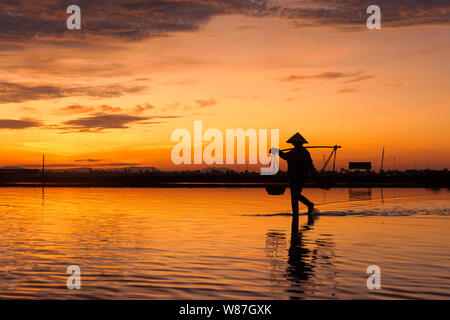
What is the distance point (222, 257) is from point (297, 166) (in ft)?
28.7

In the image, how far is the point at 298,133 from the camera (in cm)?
1970

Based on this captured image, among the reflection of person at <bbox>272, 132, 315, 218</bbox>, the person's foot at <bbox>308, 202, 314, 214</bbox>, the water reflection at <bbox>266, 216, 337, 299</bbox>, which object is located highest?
the reflection of person at <bbox>272, 132, 315, 218</bbox>

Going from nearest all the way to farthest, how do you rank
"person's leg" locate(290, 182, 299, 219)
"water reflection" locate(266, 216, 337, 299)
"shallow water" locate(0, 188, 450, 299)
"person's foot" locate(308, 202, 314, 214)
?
"shallow water" locate(0, 188, 450, 299) < "water reflection" locate(266, 216, 337, 299) < "person's leg" locate(290, 182, 299, 219) < "person's foot" locate(308, 202, 314, 214)

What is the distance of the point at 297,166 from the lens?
19203 mm

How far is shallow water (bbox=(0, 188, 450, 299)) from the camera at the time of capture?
317 inches

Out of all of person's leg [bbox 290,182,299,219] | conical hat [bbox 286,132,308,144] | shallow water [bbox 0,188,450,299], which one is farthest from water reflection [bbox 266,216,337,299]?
conical hat [bbox 286,132,308,144]

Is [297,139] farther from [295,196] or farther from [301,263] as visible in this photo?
[301,263]

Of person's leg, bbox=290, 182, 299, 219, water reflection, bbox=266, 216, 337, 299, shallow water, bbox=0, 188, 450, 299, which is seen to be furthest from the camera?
person's leg, bbox=290, 182, 299, 219

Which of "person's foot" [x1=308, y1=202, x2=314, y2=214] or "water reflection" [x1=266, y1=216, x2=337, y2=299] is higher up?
"person's foot" [x1=308, y1=202, x2=314, y2=214]

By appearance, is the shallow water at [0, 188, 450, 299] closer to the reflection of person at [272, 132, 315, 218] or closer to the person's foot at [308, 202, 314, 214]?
the reflection of person at [272, 132, 315, 218]

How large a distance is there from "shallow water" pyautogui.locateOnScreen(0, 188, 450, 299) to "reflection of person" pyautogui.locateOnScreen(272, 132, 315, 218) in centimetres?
106

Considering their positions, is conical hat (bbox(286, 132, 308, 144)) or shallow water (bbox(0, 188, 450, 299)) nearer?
shallow water (bbox(0, 188, 450, 299))
